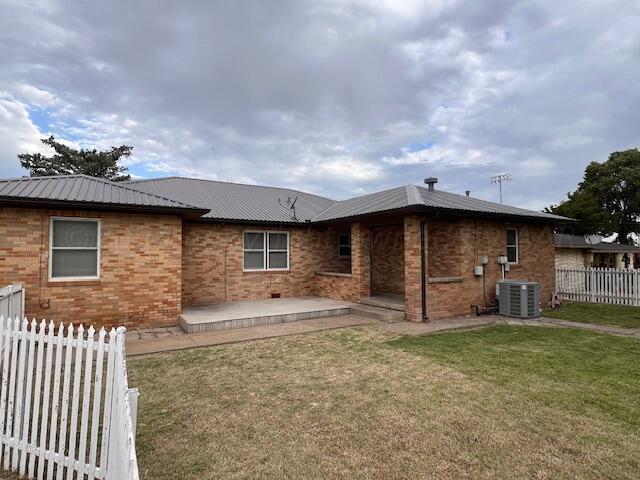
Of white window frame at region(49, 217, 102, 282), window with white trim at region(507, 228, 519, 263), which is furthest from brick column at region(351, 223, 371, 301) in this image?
white window frame at region(49, 217, 102, 282)

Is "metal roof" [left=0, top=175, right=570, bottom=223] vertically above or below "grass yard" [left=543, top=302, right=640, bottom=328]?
above

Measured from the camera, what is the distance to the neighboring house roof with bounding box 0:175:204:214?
7570 millimetres

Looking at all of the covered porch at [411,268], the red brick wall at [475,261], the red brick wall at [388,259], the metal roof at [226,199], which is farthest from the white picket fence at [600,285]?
the red brick wall at [388,259]

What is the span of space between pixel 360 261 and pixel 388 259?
250cm

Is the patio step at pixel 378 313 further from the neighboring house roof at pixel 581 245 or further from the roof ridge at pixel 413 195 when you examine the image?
the neighboring house roof at pixel 581 245

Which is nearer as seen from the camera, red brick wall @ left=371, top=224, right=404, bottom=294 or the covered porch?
the covered porch

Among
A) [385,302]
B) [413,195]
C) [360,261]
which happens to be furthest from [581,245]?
[360,261]

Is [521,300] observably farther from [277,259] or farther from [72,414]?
[72,414]

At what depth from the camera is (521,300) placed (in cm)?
1030

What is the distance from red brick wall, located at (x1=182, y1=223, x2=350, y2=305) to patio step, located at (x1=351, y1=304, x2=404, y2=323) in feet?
10.2

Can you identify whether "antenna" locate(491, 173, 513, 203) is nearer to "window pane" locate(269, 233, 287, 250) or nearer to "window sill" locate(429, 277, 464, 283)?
"window sill" locate(429, 277, 464, 283)

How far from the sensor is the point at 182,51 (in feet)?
36.9

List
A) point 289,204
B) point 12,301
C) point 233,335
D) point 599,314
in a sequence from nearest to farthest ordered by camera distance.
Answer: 1. point 12,301
2. point 233,335
3. point 599,314
4. point 289,204

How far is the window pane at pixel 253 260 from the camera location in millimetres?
12609
